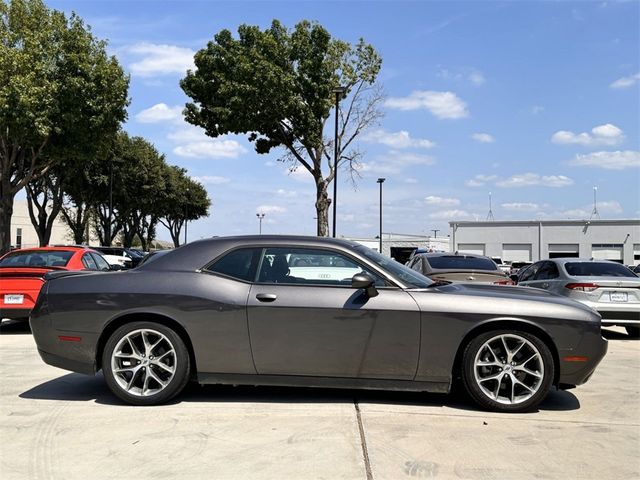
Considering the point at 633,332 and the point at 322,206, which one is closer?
the point at 633,332

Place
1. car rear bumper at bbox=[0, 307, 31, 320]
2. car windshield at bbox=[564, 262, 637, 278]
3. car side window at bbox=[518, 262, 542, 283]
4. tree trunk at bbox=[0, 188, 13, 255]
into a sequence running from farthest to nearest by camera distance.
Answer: tree trunk at bbox=[0, 188, 13, 255]
car side window at bbox=[518, 262, 542, 283]
car windshield at bbox=[564, 262, 637, 278]
car rear bumper at bbox=[0, 307, 31, 320]

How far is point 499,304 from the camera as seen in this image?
4.97 meters

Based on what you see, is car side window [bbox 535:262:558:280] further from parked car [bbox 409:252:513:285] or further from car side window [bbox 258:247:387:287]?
car side window [bbox 258:247:387:287]

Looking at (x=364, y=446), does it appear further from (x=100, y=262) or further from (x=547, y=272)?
(x=100, y=262)

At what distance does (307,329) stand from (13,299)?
649 centimetres

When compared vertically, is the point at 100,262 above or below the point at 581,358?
above

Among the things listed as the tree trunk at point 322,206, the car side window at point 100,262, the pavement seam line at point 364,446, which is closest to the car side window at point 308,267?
the pavement seam line at point 364,446

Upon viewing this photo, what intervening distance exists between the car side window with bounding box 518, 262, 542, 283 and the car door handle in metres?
8.23

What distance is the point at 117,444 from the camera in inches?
165

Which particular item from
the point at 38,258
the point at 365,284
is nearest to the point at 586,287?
the point at 365,284

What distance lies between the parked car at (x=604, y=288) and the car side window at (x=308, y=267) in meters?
5.58

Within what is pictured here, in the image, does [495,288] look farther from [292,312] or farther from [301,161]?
[301,161]

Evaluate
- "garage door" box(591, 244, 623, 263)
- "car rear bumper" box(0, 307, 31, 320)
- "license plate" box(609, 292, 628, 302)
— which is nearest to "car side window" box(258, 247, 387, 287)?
"car rear bumper" box(0, 307, 31, 320)

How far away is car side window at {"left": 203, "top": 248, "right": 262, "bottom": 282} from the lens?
206 inches
